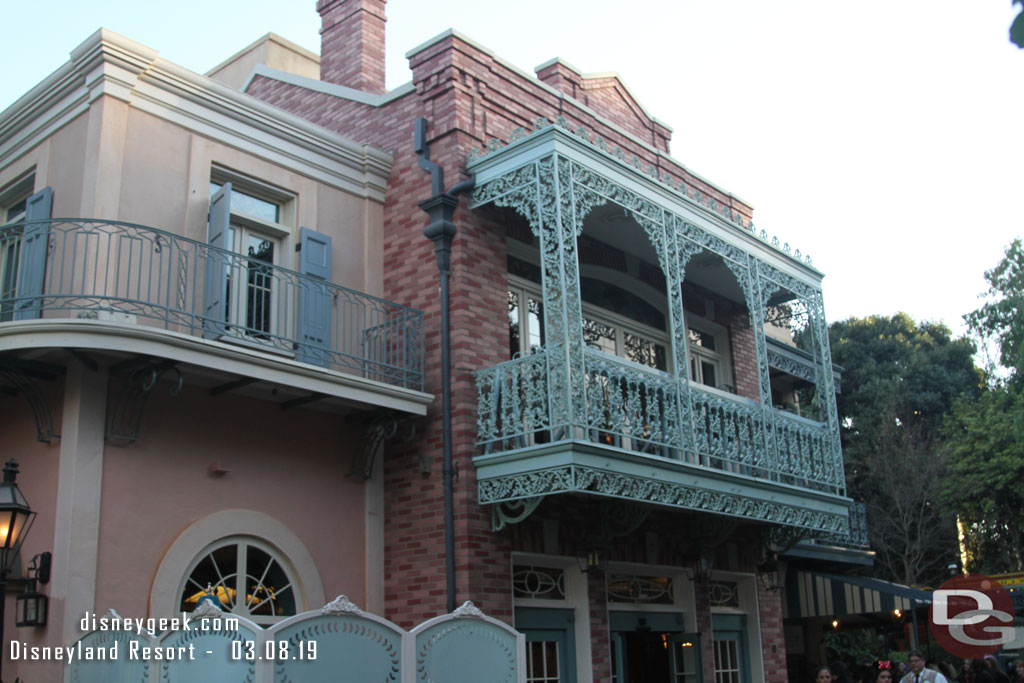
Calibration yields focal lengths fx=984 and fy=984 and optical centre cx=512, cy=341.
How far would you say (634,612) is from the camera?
453 inches

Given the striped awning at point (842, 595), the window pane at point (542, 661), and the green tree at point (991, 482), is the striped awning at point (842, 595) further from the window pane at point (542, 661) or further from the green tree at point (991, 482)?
the window pane at point (542, 661)

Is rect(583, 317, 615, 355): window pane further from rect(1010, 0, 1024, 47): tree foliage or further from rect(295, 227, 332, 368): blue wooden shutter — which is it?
rect(1010, 0, 1024, 47): tree foliage

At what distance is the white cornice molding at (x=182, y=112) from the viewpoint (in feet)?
29.3

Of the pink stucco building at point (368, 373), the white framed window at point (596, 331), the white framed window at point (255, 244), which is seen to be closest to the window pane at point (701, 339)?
the white framed window at point (596, 331)

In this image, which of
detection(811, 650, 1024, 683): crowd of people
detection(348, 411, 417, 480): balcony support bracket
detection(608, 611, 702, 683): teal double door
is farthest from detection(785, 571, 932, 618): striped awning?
detection(348, 411, 417, 480): balcony support bracket

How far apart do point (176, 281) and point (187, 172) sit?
121 cm

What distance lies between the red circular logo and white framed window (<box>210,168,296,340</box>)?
11281mm

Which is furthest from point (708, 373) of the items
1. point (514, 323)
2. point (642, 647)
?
point (642, 647)

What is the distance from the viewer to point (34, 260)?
832 centimetres

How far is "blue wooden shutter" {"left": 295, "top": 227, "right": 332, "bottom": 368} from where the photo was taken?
9.59 meters

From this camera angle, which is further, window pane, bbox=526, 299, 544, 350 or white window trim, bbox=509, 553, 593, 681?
window pane, bbox=526, 299, 544, 350

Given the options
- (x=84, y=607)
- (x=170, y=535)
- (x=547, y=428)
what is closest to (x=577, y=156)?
(x=547, y=428)

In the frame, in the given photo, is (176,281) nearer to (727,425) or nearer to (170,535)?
(170,535)

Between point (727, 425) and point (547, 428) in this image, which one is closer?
point (547, 428)
